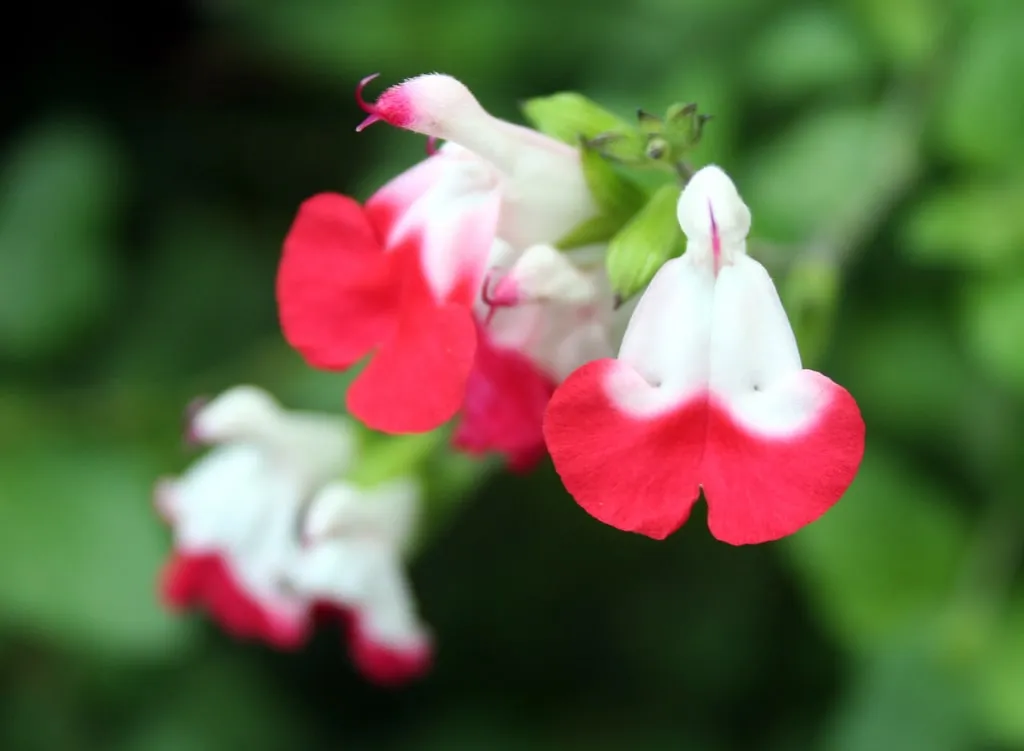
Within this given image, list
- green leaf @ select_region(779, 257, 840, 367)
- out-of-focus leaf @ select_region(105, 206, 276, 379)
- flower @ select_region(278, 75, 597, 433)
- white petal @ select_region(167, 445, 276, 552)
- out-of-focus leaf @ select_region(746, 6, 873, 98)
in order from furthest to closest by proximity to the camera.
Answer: out-of-focus leaf @ select_region(105, 206, 276, 379)
out-of-focus leaf @ select_region(746, 6, 873, 98)
white petal @ select_region(167, 445, 276, 552)
green leaf @ select_region(779, 257, 840, 367)
flower @ select_region(278, 75, 597, 433)

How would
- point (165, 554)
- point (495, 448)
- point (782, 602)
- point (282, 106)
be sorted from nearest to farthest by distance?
point (495, 448)
point (165, 554)
point (782, 602)
point (282, 106)

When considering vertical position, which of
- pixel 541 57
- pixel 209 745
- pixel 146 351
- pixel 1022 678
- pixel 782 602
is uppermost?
pixel 541 57

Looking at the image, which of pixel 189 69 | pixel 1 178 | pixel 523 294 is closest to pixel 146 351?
pixel 1 178

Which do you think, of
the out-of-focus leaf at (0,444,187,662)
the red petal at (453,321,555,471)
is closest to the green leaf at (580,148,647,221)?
the red petal at (453,321,555,471)

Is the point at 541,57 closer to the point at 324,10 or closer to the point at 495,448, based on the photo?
the point at 324,10

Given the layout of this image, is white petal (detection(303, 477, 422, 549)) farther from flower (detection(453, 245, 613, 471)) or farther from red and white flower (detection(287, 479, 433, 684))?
flower (detection(453, 245, 613, 471))

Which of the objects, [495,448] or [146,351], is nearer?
[495,448]
